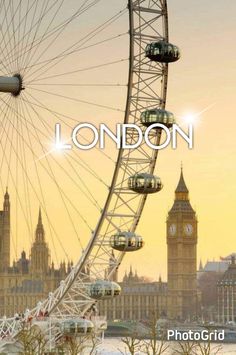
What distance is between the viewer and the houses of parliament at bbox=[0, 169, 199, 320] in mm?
76438

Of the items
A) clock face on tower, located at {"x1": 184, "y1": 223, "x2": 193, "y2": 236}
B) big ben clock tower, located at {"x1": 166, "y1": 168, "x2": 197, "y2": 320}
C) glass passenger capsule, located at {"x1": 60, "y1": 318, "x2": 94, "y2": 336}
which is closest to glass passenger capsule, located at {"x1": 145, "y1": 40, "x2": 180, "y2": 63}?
glass passenger capsule, located at {"x1": 60, "y1": 318, "x2": 94, "y2": 336}

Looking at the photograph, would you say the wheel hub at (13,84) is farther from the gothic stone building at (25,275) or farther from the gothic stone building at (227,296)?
the gothic stone building at (227,296)

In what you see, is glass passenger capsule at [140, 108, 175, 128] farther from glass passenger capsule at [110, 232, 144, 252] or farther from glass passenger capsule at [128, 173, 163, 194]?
glass passenger capsule at [110, 232, 144, 252]

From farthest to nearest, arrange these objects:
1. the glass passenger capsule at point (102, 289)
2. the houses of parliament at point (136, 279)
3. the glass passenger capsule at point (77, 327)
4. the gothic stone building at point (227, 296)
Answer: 1. the gothic stone building at point (227, 296)
2. the houses of parliament at point (136, 279)
3. the glass passenger capsule at point (77, 327)
4. the glass passenger capsule at point (102, 289)

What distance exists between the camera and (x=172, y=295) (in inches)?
3374

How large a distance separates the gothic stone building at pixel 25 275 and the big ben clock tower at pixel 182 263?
1000 centimetres

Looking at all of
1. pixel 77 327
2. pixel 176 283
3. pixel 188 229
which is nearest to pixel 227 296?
pixel 176 283

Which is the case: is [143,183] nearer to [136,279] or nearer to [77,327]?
[77,327]

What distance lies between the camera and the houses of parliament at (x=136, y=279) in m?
76.4

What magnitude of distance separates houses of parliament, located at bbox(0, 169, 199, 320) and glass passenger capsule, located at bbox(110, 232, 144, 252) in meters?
52.6

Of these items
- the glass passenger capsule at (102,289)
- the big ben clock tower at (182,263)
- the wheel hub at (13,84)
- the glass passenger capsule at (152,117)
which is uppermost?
the big ben clock tower at (182,263)

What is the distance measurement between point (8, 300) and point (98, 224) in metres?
58.9

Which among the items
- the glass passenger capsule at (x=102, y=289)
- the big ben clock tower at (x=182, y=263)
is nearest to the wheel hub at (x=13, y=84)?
the glass passenger capsule at (x=102, y=289)

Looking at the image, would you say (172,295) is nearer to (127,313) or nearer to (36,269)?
(127,313)
